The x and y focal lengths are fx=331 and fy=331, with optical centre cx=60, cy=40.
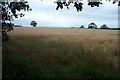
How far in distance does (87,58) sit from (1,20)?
18.8 feet

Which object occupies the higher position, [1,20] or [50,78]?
[1,20]

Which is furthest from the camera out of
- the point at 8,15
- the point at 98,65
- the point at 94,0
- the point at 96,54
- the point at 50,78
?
the point at 96,54

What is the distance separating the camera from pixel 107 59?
16.2 m

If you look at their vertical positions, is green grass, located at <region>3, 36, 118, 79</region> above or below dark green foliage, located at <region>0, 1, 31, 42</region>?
below

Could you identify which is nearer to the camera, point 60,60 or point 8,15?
point 8,15

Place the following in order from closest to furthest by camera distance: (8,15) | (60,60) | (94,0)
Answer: (94,0), (8,15), (60,60)

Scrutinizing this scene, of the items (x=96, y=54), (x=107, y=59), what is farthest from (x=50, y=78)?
(x=96, y=54)

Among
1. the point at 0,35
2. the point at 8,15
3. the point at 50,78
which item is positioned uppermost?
the point at 8,15

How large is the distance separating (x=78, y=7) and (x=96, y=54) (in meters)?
8.07

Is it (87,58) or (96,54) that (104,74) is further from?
(96,54)

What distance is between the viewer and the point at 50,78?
1120 centimetres

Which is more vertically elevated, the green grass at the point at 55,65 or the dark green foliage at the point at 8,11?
the dark green foliage at the point at 8,11

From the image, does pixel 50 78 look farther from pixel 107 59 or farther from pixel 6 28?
pixel 107 59

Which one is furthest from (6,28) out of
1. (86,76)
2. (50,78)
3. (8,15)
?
(86,76)
